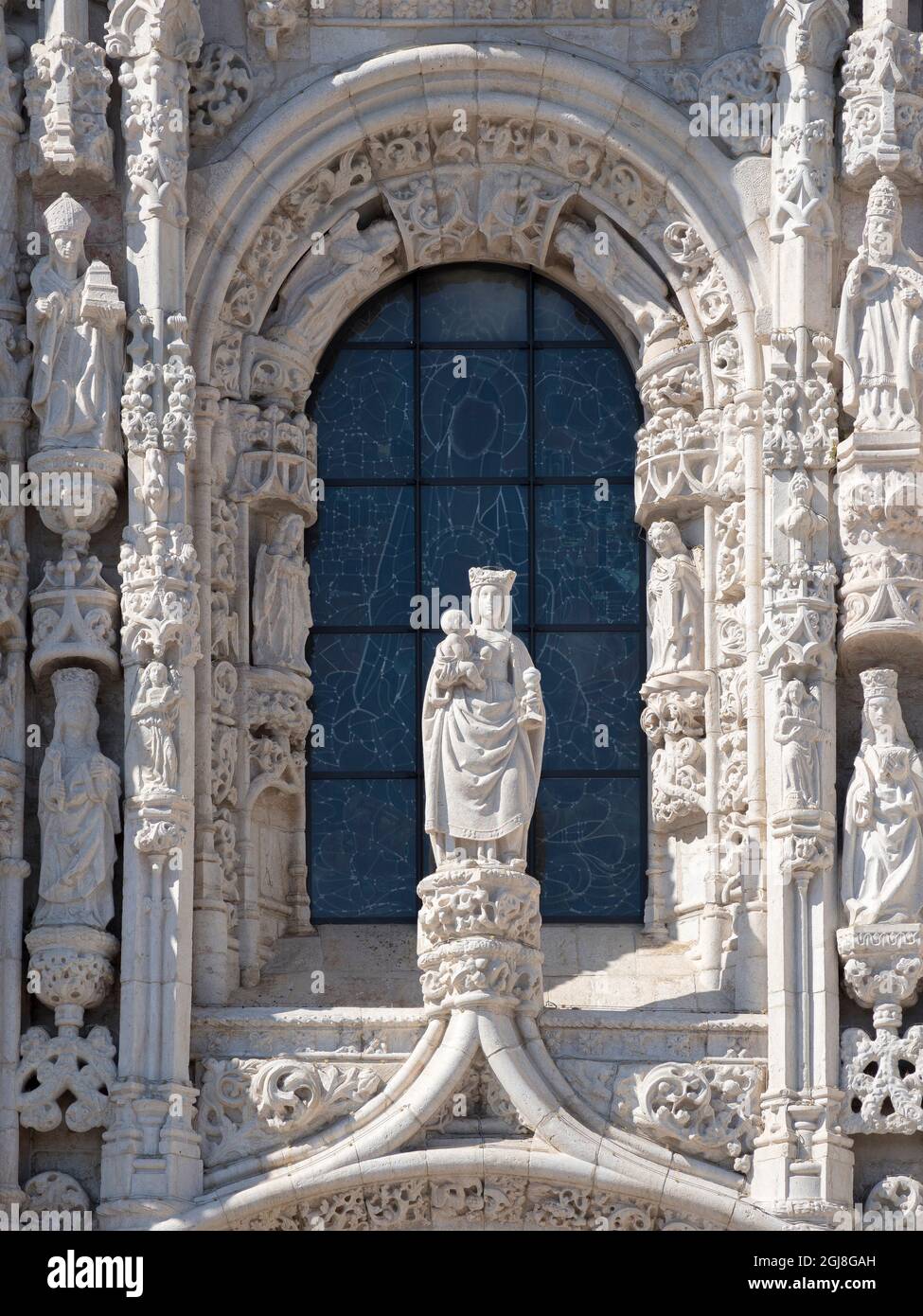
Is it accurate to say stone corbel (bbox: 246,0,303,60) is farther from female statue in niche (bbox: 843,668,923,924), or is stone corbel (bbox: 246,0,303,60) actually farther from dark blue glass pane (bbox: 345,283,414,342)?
female statue in niche (bbox: 843,668,923,924)

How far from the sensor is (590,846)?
83.1 ft

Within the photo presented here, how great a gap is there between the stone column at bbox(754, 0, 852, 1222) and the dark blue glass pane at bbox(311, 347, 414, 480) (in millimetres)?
2337

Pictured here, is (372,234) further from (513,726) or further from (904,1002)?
(904,1002)

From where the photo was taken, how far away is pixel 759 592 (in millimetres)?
24812

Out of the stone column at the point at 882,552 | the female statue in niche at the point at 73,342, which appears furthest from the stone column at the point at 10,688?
the stone column at the point at 882,552

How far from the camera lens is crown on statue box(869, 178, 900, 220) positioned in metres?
25.0

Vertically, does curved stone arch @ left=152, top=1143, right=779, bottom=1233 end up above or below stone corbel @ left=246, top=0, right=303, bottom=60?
below

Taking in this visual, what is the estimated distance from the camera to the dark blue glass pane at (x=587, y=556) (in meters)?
25.7

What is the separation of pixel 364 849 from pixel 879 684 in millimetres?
3163

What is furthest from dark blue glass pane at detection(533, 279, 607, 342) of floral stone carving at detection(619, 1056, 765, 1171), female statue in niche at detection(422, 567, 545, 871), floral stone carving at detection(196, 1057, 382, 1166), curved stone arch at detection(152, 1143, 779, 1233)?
curved stone arch at detection(152, 1143, 779, 1233)

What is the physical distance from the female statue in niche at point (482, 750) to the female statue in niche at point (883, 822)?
176 centimetres

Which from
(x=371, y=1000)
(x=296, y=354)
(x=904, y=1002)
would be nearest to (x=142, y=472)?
(x=296, y=354)

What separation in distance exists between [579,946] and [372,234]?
4.36m

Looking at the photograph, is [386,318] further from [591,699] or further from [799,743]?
[799,743]
